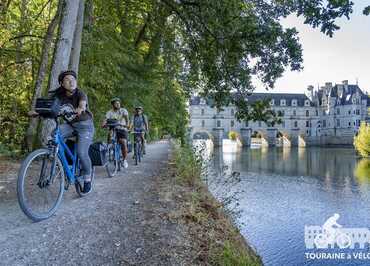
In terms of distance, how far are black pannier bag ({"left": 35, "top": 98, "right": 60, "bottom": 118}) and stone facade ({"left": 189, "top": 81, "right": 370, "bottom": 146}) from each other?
309 ft

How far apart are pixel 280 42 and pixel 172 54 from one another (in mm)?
9925

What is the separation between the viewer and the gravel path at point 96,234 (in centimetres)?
→ 335

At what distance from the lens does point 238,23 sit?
27.2 feet

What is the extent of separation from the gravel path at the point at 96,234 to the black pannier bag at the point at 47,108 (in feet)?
4.57

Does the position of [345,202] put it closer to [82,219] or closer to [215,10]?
[215,10]

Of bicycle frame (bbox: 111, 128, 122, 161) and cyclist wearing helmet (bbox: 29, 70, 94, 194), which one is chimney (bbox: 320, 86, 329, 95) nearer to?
bicycle frame (bbox: 111, 128, 122, 161)

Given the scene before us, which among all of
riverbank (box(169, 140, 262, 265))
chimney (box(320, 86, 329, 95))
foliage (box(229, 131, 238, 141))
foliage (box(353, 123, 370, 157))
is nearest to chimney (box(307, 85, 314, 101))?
chimney (box(320, 86, 329, 95))

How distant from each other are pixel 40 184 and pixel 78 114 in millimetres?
1108

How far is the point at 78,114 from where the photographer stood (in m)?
4.80

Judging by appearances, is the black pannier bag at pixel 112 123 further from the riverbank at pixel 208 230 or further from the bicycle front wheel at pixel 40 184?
the bicycle front wheel at pixel 40 184

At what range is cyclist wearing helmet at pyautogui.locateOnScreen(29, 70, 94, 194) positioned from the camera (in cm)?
490

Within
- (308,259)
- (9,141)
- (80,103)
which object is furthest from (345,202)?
(80,103)

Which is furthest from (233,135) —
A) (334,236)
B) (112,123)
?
(112,123)

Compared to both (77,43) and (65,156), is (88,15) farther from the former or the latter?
(65,156)
